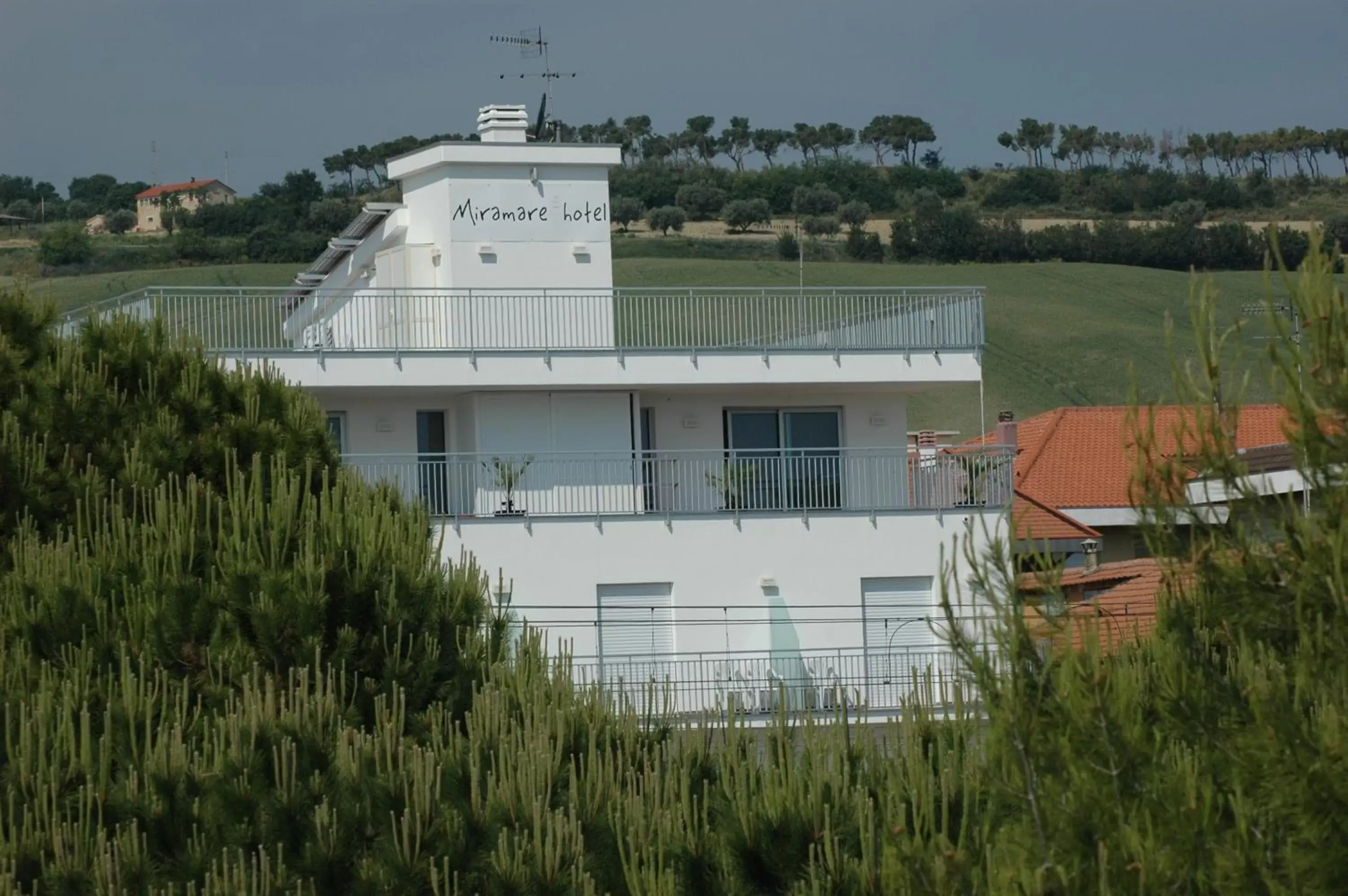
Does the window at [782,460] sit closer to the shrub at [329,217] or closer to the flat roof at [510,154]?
the flat roof at [510,154]

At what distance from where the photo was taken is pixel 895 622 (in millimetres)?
31672

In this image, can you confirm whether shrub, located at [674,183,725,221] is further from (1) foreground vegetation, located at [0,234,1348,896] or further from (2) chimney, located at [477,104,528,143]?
(1) foreground vegetation, located at [0,234,1348,896]

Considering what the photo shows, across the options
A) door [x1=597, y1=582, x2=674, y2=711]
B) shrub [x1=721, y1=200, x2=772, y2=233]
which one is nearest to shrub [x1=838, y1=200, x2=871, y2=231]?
shrub [x1=721, y1=200, x2=772, y2=233]

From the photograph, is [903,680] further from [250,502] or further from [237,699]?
[237,699]

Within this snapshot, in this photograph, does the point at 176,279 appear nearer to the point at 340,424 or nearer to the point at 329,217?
the point at 329,217

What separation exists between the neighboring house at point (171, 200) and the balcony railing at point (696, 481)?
101 m

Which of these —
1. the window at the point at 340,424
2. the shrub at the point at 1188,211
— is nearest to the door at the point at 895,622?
the window at the point at 340,424

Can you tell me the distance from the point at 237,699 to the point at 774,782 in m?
3.90

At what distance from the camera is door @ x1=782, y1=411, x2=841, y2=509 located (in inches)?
1262

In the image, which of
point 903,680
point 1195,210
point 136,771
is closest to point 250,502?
point 136,771

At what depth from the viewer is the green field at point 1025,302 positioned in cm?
8612

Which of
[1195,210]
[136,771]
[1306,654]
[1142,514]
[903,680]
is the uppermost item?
[1195,210]

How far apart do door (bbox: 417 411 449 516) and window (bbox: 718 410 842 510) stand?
14.3 ft

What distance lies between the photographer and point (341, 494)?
17.2m
